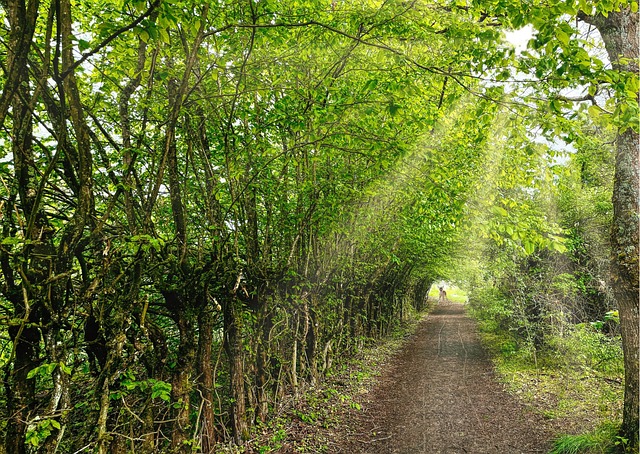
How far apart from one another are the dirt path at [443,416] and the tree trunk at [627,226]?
1.77 metres

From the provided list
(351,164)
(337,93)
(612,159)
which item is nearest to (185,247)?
(337,93)

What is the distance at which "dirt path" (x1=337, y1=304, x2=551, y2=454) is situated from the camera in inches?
256

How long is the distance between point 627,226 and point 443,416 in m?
4.95

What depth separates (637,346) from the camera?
17.6 ft

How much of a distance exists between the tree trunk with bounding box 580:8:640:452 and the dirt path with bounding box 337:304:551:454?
1.77 m

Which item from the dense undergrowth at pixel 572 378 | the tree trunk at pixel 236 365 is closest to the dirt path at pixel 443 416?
the dense undergrowth at pixel 572 378

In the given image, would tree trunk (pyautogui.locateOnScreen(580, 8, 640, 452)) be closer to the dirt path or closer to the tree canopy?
the tree canopy

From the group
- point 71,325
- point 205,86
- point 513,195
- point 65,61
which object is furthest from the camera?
point 513,195

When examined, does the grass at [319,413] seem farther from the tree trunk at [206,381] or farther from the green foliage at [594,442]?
the green foliage at [594,442]

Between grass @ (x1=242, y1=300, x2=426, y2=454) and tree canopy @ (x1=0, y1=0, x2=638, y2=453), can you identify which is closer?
tree canopy @ (x1=0, y1=0, x2=638, y2=453)

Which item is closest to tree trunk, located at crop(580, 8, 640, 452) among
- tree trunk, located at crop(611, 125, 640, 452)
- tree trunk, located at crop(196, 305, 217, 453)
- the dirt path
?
tree trunk, located at crop(611, 125, 640, 452)

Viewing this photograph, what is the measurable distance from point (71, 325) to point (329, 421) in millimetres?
5804

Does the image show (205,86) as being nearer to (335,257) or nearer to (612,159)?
(335,257)

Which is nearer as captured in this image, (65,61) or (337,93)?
(65,61)
